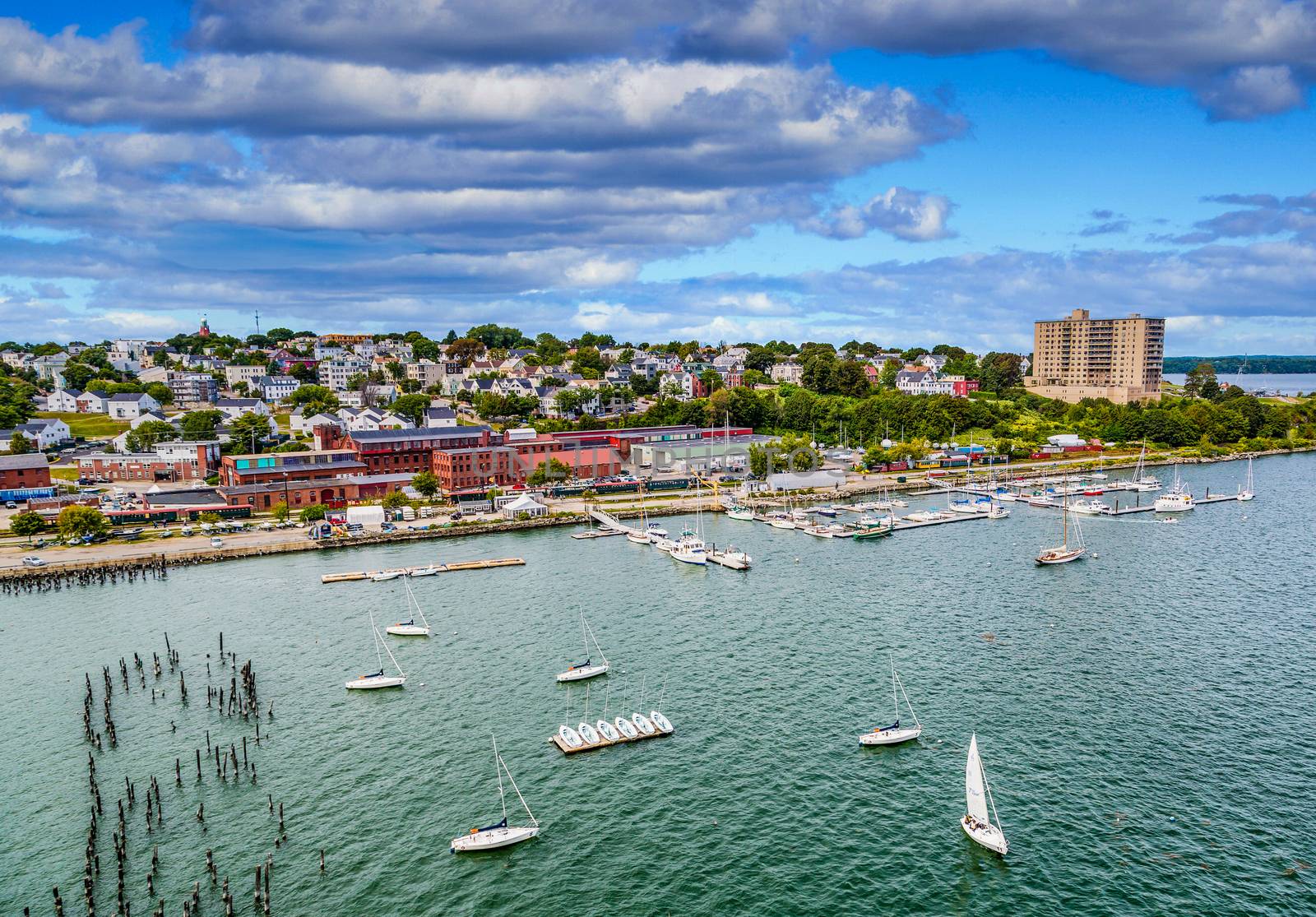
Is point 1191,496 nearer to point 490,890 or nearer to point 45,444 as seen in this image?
point 490,890

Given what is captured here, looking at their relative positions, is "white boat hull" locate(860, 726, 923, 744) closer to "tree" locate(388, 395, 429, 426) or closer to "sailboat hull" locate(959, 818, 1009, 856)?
"sailboat hull" locate(959, 818, 1009, 856)

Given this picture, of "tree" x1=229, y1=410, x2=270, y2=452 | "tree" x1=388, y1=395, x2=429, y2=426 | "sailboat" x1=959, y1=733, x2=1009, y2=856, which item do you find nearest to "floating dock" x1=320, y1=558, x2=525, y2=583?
"sailboat" x1=959, y1=733, x2=1009, y2=856

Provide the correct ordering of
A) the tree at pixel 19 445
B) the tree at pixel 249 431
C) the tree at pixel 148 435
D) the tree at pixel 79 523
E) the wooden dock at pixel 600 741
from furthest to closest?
the tree at pixel 249 431 < the tree at pixel 148 435 < the tree at pixel 19 445 < the tree at pixel 79 523 < the wooden dock at pixel 600 741

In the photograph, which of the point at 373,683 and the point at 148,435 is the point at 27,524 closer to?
the point at 148,435

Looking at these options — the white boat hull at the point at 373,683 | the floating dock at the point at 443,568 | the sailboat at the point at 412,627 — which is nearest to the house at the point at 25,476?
the floating dock at the point at 443,568

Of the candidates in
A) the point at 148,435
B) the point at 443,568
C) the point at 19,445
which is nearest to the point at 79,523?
the point at 443,568

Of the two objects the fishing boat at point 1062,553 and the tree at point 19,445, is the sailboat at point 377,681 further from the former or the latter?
the tree at point 19,445
